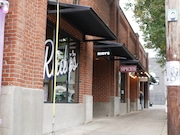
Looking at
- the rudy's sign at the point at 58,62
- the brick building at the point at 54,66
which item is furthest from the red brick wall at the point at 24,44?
the rudy's sign at the point at 58,62

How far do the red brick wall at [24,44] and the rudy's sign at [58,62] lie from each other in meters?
1.45

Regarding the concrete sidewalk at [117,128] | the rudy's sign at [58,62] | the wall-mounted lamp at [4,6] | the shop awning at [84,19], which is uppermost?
the shop awning at [84,19]

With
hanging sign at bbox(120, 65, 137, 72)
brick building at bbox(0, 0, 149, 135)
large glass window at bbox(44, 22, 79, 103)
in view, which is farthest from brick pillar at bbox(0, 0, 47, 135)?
hanging sign at bbox(120, 65, 137, 72)

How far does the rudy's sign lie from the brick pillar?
146 cm

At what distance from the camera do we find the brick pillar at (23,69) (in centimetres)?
594

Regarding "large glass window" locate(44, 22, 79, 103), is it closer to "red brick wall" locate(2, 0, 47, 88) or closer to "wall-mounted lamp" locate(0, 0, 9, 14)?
"red brick wall" locate(2, 0, 47, 88)

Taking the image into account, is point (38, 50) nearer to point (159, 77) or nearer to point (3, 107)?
point (3, 107)

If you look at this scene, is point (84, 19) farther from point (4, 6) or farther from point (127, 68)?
point (127, 68)

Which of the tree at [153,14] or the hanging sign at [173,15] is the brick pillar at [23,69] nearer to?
the hanging sign at [173,15]

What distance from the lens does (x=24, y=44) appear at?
6.66m

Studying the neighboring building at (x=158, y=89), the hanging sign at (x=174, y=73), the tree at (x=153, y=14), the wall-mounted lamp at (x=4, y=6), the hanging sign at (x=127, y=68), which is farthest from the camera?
the neighboring building at (x=158, y=89)

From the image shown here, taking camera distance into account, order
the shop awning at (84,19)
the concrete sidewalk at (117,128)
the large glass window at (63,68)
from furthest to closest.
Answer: the concrete sidewalk at (117,128) → the large glass window at (63,68) → the shop awning at (84,19)

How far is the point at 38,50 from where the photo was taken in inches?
281

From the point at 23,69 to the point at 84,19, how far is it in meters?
3.45
